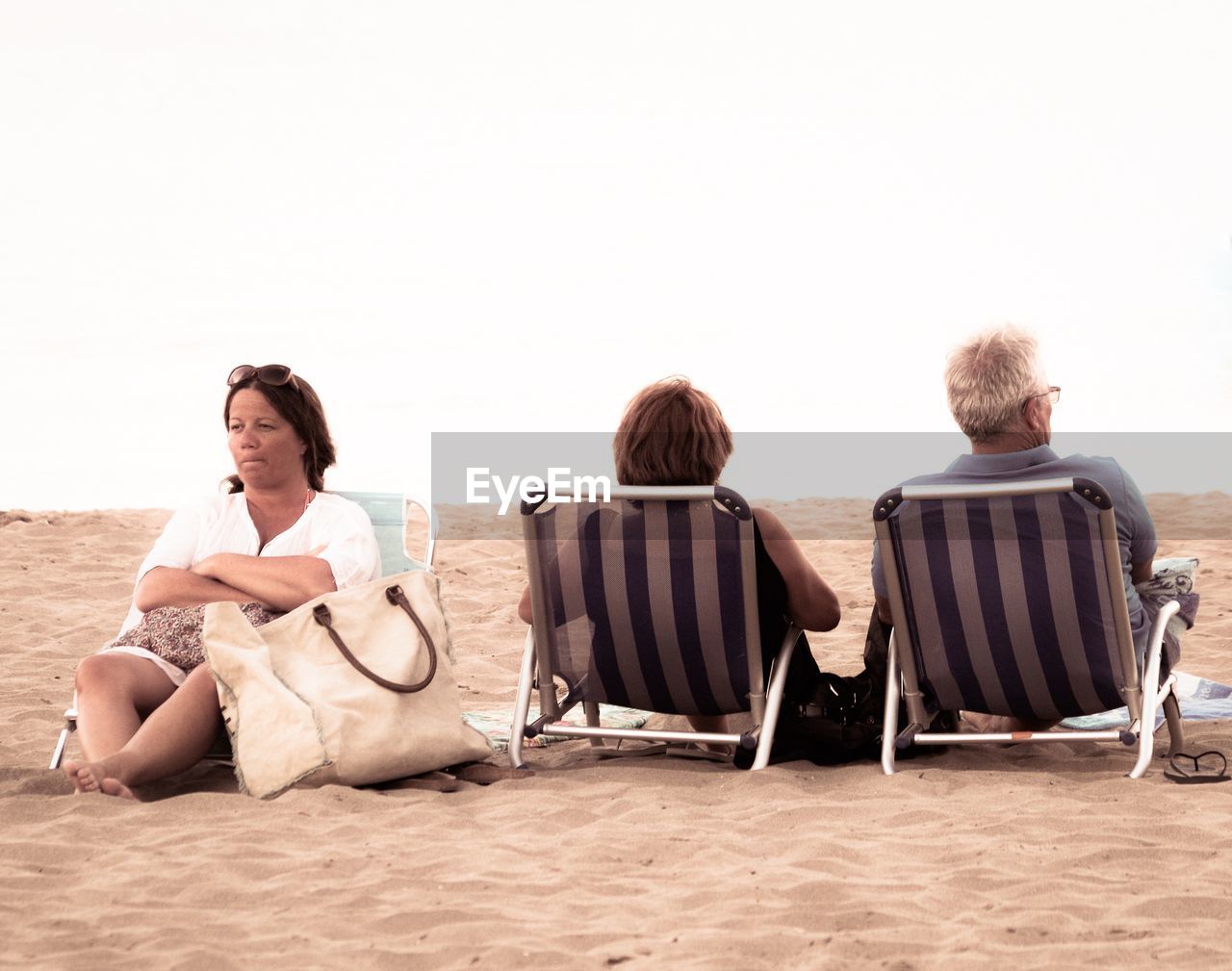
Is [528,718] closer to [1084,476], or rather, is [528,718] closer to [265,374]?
[265,374]

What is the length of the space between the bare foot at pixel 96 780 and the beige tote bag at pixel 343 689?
274 mm

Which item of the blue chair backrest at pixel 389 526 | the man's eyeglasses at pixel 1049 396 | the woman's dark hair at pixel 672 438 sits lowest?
the blue chair backrest at pixel 389 526

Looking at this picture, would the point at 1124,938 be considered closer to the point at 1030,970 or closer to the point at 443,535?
the point at 1030,970

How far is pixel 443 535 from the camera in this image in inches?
463

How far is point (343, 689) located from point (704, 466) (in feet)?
3.67

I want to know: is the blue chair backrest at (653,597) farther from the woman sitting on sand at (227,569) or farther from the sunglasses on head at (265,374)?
the sunglasses on head at (265,374)

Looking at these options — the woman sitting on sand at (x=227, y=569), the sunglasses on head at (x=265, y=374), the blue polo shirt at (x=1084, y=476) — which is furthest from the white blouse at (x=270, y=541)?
the blue polo shirt at (x=1084, y=476)

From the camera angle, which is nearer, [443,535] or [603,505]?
[603,505]

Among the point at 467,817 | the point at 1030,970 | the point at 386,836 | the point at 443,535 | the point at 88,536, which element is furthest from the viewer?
the point at 443,535

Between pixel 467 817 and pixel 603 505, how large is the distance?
2.87 ft

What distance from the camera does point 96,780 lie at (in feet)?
11.8

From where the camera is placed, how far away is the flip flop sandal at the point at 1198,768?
3766 millimetres

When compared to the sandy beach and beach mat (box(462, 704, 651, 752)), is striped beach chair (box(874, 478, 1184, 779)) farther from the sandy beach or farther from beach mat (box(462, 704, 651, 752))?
beach mat (box(462, 704, 651, 752))

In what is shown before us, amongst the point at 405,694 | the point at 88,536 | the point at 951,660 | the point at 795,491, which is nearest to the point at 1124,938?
the point at 951,660
